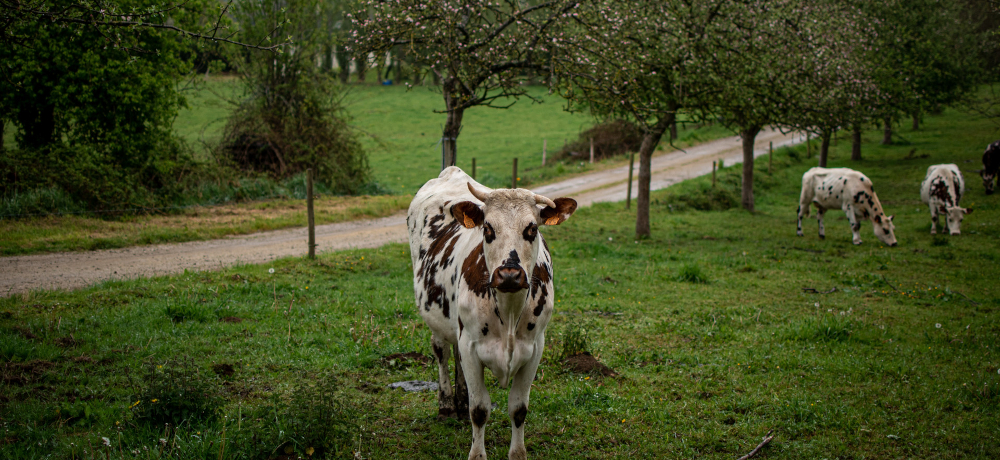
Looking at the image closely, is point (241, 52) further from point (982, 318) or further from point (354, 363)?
point (982, 318)

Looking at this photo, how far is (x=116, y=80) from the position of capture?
52.9ft

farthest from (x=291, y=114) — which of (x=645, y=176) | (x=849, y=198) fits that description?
(x=849, y=198)

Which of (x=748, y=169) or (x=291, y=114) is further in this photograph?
(x=291, y=114)

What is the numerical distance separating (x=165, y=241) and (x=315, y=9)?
12.2m

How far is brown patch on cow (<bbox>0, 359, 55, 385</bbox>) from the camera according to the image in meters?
5.95

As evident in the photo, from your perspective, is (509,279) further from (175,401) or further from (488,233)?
(175,401)

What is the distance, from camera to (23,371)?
20.2 ft

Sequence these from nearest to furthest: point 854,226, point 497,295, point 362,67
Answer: point 497,295
point 854,226
point 362,67

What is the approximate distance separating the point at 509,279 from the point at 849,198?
1602cm

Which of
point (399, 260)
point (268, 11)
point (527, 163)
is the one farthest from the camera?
point (527, 163)

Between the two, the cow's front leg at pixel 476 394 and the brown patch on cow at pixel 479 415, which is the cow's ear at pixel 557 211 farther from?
the brown patch on cow at pixel 479 415

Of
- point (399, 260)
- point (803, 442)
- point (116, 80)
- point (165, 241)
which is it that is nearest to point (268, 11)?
point (116, 80)

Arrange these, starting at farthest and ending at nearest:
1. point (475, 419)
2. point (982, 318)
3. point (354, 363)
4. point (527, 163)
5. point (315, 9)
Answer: point (527, 163) → point (315, 9) → point (982, 318) → point (354, 363) → point (475, 419)

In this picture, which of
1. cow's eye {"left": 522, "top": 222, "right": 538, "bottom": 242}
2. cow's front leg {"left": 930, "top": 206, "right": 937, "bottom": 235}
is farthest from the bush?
cow's eye {"left": 522, "top": 222, "right": 538, "bottom": 242}
